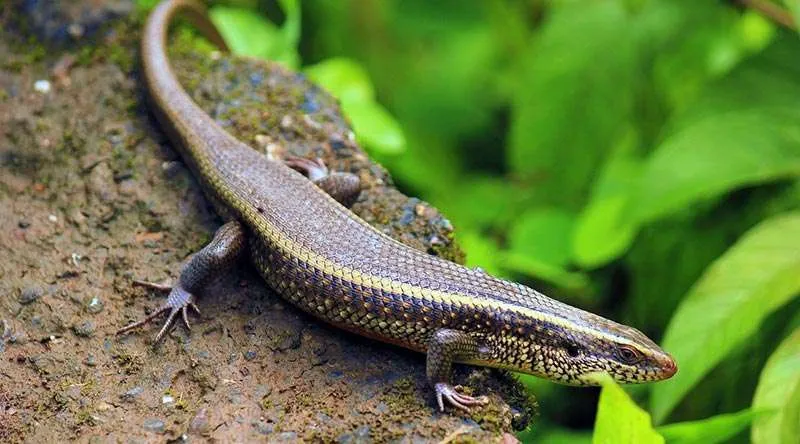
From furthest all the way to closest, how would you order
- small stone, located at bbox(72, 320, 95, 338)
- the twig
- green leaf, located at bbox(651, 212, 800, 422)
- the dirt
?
the twig, green leaf, located at bbox(651, 212, 800, 422), small stone, located at bbox(72, 320, 95, 338), the dirt

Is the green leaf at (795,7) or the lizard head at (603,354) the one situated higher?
the green leaf at (795,7)

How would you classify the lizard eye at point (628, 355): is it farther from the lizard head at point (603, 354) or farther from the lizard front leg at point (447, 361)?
the lizard front leg at point (447, 361)

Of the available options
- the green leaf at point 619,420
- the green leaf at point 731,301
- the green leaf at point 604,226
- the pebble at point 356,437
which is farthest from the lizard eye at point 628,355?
the green leaf at point 604,226

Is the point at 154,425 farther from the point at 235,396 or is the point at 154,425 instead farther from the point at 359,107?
the point at 359,107

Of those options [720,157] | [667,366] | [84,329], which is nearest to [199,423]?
[84,329]

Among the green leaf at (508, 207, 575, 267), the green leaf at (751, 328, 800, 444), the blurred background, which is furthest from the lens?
the green leaf at (508, 207, 575, 267)

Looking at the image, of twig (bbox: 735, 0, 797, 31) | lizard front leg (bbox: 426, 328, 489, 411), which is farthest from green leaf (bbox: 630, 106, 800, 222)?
lizard front leg (bbox: 426, 328, 489, 411)

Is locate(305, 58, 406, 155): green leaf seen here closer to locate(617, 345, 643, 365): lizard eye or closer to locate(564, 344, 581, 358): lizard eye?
locate(564, 344, 581, 358): lizard eye
